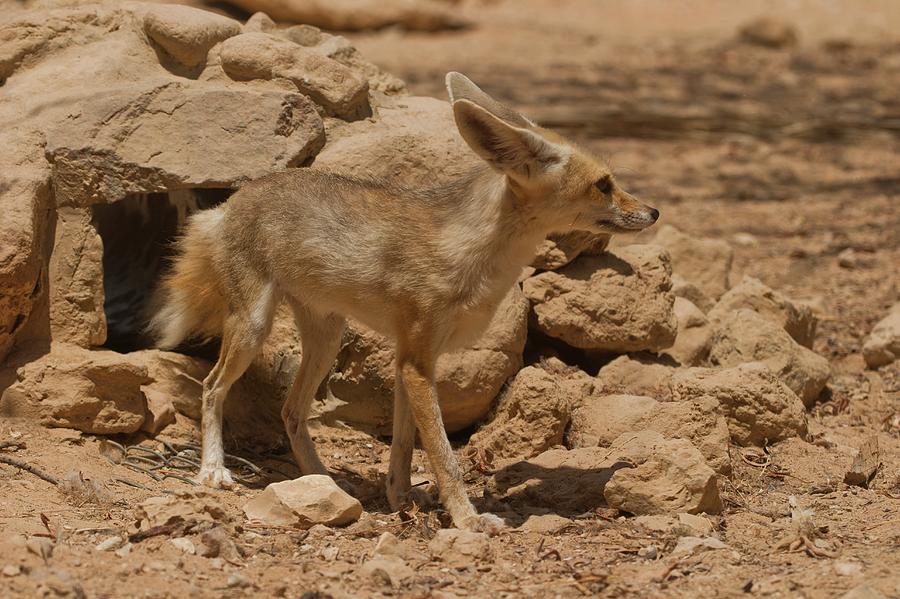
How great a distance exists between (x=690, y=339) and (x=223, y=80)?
350 centimetres

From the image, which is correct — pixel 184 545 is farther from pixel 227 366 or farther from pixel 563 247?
pixel 563 247

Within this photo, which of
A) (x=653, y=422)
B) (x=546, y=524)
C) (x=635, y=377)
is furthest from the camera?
(x=635, y=377)

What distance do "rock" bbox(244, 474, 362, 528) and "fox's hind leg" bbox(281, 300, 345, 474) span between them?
994 mm

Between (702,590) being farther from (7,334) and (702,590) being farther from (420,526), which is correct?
(7,334)

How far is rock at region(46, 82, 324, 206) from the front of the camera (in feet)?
22.0

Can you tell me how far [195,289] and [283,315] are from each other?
767mm

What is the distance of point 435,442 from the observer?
5.98 metres

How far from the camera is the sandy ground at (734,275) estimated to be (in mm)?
4973

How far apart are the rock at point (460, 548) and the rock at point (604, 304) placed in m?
2.28

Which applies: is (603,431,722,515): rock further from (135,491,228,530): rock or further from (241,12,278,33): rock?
(241,12,278,33): rock

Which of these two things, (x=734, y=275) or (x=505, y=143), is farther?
(x=734, y=275)

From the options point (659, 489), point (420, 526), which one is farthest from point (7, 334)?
point (659, 489)

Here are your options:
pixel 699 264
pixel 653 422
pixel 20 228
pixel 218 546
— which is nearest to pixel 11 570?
pixel 218 546

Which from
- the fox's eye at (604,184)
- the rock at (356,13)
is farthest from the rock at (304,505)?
the rock at (356,13)
